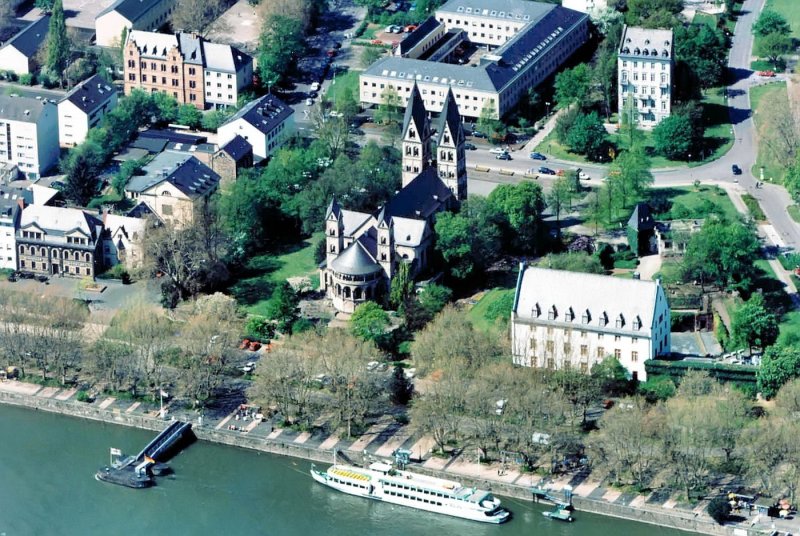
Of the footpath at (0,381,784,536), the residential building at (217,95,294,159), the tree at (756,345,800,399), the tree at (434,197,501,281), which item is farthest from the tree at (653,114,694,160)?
the footpath at (0,381,784,536)

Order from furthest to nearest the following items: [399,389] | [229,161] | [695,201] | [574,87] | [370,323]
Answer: [574,87]
[229,161]
[695,201]
[370,323]
[399,389]

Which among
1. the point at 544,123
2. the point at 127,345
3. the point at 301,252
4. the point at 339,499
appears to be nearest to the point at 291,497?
the point at 339,499

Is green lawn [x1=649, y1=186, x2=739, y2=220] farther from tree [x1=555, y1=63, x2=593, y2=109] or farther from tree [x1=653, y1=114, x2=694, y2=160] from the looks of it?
tree [x1=555, y1=63, x2=593, y2=109]

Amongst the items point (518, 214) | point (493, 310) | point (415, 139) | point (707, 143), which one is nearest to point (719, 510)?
point (493, 310)

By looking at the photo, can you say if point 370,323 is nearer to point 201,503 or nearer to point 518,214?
point 518,214

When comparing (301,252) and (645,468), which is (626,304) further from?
(301,252)

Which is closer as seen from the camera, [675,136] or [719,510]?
[719,510]

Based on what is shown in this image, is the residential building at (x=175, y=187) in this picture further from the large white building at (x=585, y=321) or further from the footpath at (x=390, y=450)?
the large white building at (x=585, y=321)

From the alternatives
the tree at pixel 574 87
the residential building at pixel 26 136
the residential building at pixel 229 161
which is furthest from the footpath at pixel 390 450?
the tree at pixel 574 87
